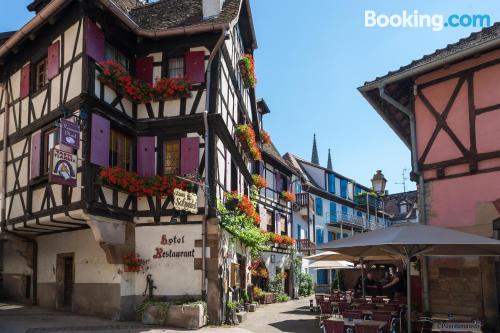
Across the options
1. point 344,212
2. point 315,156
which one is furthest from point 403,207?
point 315,156

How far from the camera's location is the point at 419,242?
8.23m

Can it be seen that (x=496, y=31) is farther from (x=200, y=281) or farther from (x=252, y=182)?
(x=252, y=182)

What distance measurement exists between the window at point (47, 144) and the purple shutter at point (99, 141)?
65.6 inches

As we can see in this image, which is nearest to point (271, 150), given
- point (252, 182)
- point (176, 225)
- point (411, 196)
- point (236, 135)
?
point (252, 182)

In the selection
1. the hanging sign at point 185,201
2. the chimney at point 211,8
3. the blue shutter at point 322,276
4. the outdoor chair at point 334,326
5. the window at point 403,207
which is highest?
the chimney at point 211,8

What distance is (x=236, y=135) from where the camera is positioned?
17.5 m

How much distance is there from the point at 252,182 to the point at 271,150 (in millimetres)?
7012

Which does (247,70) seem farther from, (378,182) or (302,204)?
(302,204)

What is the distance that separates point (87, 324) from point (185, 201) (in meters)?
3.74

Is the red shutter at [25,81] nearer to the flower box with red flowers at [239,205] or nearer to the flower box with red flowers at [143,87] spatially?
the flower box with red flowers at [143,87]

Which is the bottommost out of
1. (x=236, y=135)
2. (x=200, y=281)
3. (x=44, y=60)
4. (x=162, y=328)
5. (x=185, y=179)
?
(x=162, y=328)

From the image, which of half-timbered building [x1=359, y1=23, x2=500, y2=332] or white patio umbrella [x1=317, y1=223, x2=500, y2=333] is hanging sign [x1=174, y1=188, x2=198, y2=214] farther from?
half-timbered building [x1=359, y1=23, x2=500, y2=332]

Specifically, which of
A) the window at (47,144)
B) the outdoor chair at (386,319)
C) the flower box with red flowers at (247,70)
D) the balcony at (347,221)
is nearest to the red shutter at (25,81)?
the window at (47,144)

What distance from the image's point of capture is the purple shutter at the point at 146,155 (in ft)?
46.6
